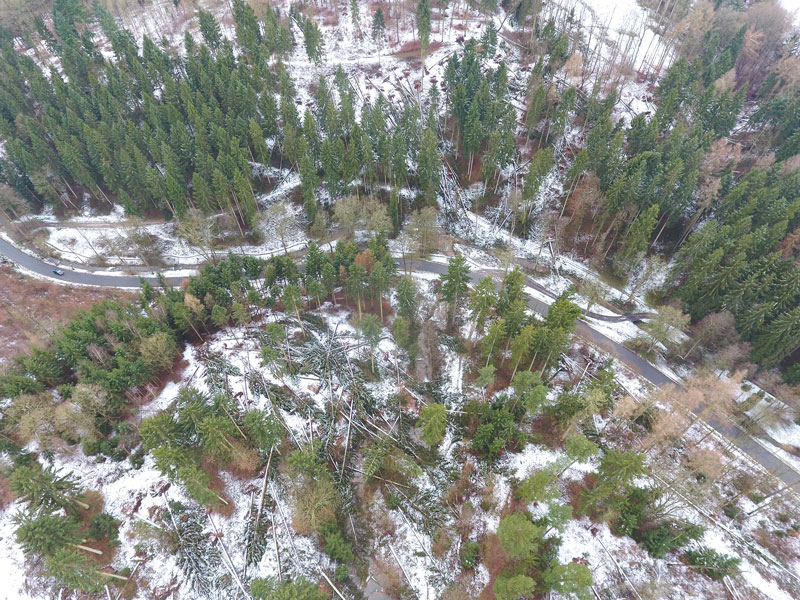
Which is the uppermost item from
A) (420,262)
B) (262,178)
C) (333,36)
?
(333,36)

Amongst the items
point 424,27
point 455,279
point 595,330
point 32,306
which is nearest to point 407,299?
point 455,279

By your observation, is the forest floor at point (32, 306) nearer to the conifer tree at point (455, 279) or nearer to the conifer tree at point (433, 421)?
the conifer tree at point (433, 421)

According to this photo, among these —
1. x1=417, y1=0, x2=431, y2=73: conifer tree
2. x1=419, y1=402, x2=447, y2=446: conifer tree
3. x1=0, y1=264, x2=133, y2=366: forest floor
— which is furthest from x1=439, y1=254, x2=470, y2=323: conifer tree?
x1=417, y1=0, x2=431, y2=73: conifer tree

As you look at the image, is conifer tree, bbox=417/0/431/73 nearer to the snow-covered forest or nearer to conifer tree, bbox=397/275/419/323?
the snow-covered forest

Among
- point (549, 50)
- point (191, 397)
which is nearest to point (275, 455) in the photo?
point (191, 397)

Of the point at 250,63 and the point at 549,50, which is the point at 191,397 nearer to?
the point at 250,63

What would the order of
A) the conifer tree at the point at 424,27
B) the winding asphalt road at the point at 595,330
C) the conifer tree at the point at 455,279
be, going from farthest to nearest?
the conifer tree at the point at 424,27
the conifer tree at the point at 455,279
the winding asphalt road at the point at 595,330

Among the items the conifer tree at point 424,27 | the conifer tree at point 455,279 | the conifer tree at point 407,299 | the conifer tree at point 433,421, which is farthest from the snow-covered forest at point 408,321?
the conifer tree at point 407,299

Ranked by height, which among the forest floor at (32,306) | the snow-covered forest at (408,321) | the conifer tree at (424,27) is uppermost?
the conifer tree at (424,27)
